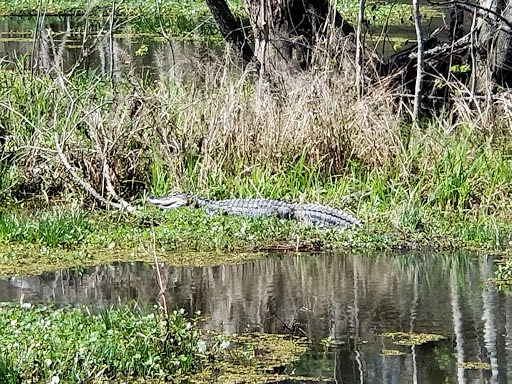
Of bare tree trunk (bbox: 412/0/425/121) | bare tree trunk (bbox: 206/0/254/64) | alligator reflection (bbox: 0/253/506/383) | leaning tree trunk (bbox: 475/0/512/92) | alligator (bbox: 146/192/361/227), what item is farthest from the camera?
bare tree trunk (bbox: 206/0/254/64)

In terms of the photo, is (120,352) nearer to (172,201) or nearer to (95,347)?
(95,347)

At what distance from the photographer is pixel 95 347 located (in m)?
4.61

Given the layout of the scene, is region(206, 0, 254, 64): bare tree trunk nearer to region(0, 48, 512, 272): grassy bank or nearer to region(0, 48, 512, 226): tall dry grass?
region(0, 48, 512, 272): grassy bank

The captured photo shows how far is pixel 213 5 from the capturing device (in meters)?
11.7

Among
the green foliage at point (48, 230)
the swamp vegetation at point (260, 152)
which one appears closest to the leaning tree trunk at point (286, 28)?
the swamp vegetation at point (260, 152)

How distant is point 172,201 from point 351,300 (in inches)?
113

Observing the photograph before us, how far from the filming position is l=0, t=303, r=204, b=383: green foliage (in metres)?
4.53

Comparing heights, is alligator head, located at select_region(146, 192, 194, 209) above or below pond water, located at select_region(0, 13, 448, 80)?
below

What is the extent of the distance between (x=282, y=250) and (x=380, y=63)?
412 centimetres

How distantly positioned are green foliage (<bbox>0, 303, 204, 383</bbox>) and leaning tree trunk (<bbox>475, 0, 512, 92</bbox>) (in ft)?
21.1

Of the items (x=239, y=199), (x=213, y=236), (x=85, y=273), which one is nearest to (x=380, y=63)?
(x=239, y=199)

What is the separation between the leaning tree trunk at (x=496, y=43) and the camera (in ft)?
34.8

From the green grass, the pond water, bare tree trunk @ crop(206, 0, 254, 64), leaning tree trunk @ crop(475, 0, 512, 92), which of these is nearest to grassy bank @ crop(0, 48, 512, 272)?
leaning tree trunk @ crop(475, 0, 512, 92)

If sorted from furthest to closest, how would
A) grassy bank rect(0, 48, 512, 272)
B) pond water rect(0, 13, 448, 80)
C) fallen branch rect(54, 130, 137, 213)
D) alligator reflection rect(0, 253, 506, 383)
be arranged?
pond water rect(0, 13, 448, 80)
grassy bank rect(0, 48, 512, 272)
fallen branch rect(54, 130, 137, 213)
alligator reflection rect(0, 253, 506, 383)
